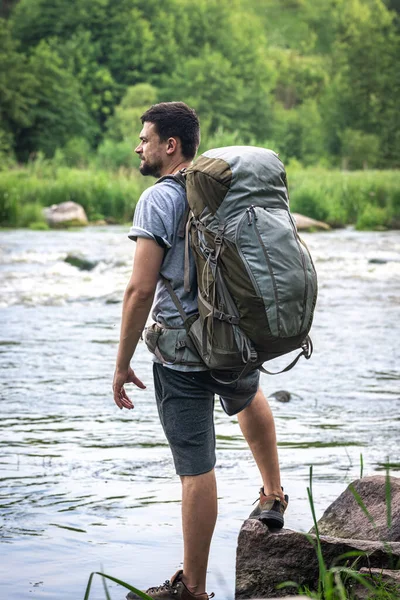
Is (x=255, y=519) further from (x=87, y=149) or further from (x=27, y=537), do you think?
(x=87, y=149)

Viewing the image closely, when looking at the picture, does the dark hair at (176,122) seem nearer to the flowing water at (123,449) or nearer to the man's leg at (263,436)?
the man's leg at (263,436)

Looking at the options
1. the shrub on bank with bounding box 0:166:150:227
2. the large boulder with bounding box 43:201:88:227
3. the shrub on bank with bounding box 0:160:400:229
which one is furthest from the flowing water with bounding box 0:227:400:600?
the shrub on bank with bounding box 0:166:150:227

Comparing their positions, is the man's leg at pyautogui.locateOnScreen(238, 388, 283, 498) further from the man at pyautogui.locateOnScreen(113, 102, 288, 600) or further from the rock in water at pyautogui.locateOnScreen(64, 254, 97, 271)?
the rock in water at pyautogui.locateOnScreen(64, 254, 97, 271)

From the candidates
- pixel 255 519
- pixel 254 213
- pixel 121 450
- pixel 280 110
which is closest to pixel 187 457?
pixel 255 519

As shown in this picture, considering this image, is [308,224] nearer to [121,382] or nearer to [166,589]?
[121,382]

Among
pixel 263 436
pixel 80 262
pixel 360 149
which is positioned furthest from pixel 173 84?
pixel 263 436

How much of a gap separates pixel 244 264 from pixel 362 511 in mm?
1335

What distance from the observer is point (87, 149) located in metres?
62.9

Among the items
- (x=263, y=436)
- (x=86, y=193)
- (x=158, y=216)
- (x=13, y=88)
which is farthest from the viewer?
(x=13, y=88)

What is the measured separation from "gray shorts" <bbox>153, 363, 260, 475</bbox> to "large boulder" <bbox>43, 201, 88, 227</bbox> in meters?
29.2

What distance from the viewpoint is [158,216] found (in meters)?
3.79

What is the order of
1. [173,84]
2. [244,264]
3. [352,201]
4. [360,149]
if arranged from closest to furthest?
[244,264], [352,201], [173,84], [360,149]

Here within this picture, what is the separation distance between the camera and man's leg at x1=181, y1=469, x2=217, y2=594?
3824mm

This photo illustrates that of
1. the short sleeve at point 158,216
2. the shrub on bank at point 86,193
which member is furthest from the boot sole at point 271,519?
the shrub on bank at point 86,193
